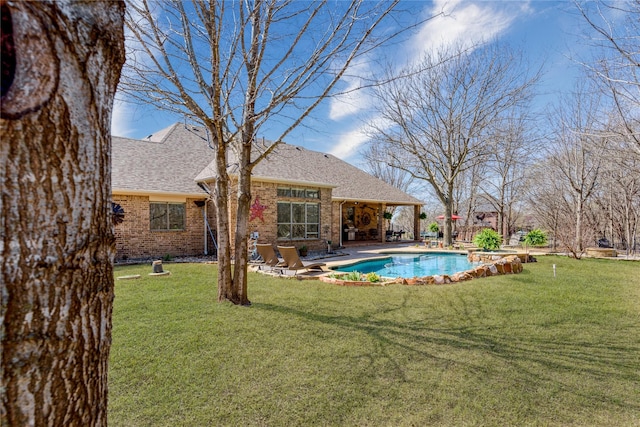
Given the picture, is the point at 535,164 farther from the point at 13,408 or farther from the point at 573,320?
the point at 13,408

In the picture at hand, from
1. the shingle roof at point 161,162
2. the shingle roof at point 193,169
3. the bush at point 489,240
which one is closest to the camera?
the shingle roof at point 161,162

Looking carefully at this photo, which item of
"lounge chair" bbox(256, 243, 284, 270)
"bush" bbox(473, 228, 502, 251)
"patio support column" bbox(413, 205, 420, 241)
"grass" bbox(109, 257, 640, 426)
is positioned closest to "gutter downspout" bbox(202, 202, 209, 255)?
"lounge chair" bbox(256, 243, 284, 270)

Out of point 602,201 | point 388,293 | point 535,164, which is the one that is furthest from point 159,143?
point 602,201

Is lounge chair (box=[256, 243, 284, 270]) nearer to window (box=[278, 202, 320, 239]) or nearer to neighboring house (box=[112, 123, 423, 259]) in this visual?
neighboring house (box=[112, 123, 423, 259])

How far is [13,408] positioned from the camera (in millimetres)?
1048

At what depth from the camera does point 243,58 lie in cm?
568

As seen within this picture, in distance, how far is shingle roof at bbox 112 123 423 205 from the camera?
13344 millimetres

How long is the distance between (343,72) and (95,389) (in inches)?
197

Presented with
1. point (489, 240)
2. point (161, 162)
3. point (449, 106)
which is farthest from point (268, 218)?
point (449, 106)

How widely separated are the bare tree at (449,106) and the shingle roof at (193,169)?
3303mm

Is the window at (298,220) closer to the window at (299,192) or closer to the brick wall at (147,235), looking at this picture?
the window at (299,192)

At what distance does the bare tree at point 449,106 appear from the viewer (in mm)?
15469

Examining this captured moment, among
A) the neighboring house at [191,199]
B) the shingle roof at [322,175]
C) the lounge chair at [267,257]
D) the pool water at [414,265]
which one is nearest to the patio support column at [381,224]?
the shingle roof at [322,175]

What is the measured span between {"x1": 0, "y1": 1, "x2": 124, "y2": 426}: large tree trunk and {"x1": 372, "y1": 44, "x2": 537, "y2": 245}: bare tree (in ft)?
49.2
